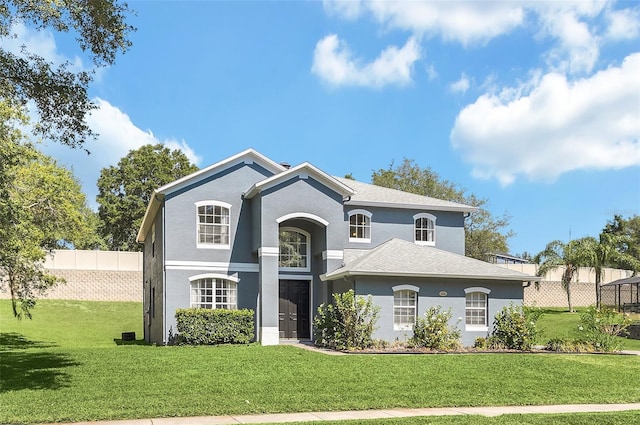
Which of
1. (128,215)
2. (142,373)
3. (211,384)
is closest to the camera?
(211,384)

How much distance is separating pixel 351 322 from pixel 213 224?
699 cm

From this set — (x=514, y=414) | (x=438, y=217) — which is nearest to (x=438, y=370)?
(x=514, y=414)

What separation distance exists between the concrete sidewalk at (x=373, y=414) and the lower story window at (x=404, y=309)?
969 cm

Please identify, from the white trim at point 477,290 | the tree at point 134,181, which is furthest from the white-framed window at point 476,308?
the tree at point 134,181

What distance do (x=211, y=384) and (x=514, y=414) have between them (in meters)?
6.29

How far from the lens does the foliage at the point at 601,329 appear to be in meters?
22.5

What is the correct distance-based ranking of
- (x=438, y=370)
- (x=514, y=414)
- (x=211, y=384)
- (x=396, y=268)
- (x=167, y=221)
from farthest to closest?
(x=167, y=221)
(x=396, y=268)
(x=438, y=370)
(x=211, y=384)
(x=514, y=414)

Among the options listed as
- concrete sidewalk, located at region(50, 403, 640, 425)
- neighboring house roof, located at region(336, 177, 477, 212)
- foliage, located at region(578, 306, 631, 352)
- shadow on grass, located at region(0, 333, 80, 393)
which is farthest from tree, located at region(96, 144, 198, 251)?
concrete sidewalk, located at region(50, 403, 640, 425)

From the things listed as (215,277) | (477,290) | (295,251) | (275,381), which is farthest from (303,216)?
(275,381)

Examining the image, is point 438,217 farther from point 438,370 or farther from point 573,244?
point 573,244

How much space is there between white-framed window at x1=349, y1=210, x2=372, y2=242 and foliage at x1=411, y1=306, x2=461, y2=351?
5.96 metres

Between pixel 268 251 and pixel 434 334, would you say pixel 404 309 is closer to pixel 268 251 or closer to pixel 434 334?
pixel 434 334

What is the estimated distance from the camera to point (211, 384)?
546 inches

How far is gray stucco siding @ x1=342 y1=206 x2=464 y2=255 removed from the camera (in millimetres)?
27156
